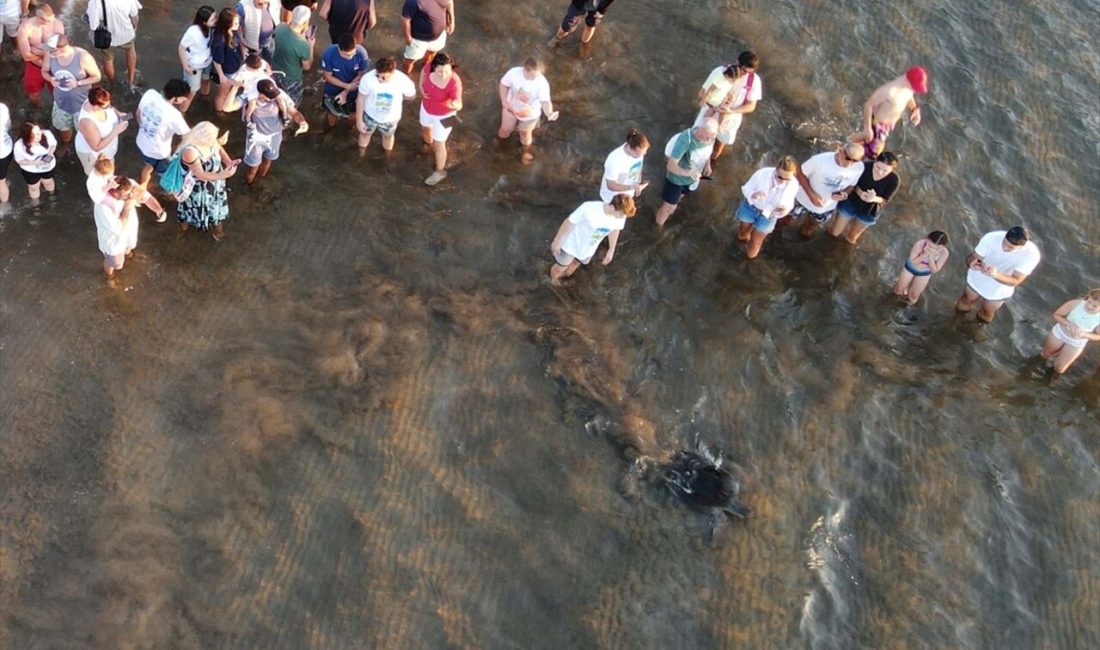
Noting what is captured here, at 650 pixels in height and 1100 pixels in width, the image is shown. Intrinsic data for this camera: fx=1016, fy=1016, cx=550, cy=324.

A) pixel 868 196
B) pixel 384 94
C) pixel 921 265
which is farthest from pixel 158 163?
pixel 921 265

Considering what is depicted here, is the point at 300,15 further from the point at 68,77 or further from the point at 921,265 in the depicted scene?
the point at 921,265

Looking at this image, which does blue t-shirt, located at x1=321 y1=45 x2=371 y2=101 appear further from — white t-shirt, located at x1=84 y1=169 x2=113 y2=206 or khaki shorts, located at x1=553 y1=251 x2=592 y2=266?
khaki shorts, located at x1=553 y1=251 x2=592 y2=266

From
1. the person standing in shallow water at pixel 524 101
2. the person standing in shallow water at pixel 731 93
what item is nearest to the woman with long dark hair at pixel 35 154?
the person standing in shallow water at pixel 524 101

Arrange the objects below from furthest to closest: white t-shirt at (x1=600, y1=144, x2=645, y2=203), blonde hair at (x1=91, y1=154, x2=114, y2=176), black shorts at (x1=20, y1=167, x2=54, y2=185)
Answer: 1. white t-shirt at (x1=600, y1=144, x2=645, y2=203)
2. black shorts at (x1=20, y1=167, x2=54, y2=185)
3. blonde hair at (x1=91, y1=154, x2=114, y2=176)

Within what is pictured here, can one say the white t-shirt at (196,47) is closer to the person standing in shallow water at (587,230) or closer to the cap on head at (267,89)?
the cap on head at (267,89)

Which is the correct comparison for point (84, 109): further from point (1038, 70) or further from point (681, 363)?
point (1038, 70)

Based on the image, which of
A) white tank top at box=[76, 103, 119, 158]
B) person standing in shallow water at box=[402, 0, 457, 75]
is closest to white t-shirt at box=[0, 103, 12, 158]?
white tank top at box=[76, 103, 119, 158]
